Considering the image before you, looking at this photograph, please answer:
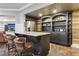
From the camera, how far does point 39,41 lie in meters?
2.97

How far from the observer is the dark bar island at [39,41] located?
9.59ft

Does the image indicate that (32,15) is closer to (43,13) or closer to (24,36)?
(43,13)

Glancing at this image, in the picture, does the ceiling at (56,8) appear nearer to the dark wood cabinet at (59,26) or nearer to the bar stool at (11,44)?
the dark wood cabinet at (59,26)

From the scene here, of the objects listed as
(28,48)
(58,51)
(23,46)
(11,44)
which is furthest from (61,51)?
(11,44)

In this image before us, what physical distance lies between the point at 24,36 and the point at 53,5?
971 mm

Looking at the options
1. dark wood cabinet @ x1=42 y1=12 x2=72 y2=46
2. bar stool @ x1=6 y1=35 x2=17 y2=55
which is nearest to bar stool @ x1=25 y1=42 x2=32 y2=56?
bar stool @ x1=6 y1=35 x2=17 y2=55

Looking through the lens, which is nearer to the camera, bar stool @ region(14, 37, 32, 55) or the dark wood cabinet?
bar stool @ region(14, 37, 32, 55)

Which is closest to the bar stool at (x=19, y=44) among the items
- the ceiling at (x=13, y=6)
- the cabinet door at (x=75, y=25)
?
the ceiling at (x=13, y=6)

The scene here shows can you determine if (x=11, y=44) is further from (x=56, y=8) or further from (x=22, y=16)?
(x=56, y=8)

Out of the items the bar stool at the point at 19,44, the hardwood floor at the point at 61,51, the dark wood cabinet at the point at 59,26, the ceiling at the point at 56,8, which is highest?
the ceiling at the point at 56,8

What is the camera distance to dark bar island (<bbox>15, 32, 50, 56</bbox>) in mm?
2922

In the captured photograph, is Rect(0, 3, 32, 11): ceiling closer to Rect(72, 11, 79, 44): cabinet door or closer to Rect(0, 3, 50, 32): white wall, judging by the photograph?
Rect(0, 3, 50, 32): white wall

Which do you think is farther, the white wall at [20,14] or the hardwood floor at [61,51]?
the white wall at [20,14]

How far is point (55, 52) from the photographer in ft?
9.54
